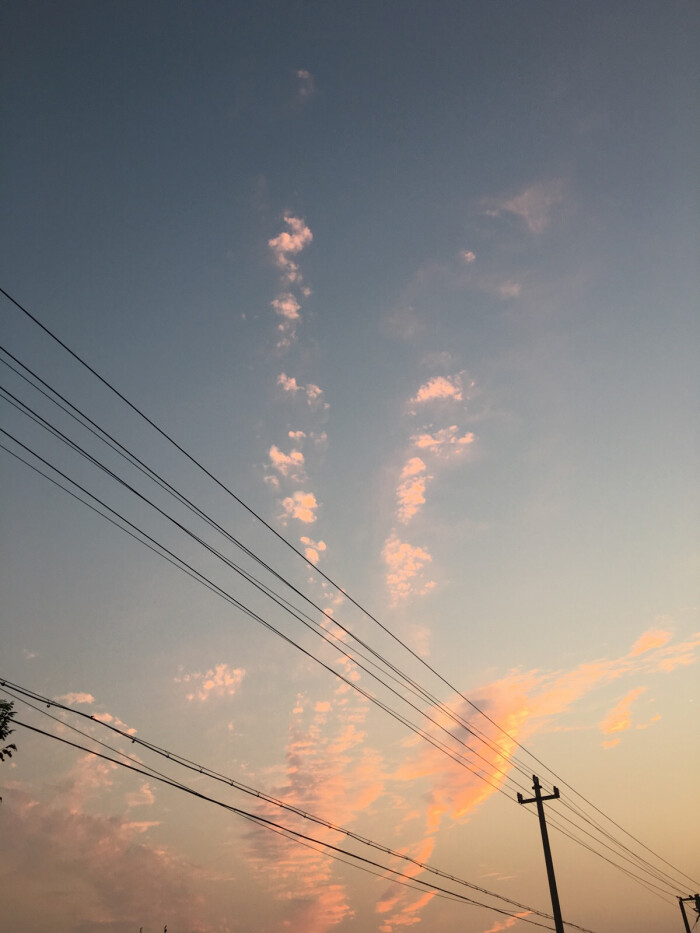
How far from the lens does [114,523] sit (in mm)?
15188

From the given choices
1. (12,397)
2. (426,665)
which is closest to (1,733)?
(12,397)

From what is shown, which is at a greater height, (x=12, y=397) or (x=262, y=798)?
(x=12, y=397)

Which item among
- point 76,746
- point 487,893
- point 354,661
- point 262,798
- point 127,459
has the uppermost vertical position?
point 127,459

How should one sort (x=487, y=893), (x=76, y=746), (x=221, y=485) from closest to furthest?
(x=76, y=746) < (x=221, y=485) < (x=487, y=893)

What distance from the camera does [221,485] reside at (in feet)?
53.3

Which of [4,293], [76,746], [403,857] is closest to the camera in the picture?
[4,293]

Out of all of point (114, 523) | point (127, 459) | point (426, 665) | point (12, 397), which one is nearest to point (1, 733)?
point (114, 523)

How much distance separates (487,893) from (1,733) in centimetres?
2493

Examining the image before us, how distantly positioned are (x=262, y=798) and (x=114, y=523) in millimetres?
8523

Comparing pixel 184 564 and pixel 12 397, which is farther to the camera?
pixel 184 564

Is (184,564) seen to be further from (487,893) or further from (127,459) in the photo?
(487,893)

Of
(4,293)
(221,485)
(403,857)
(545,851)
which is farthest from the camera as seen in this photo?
(545,851)

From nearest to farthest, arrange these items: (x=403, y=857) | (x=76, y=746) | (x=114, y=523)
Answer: (x=76, y=746) → (x=114, y=523) → (x=403, y=857)

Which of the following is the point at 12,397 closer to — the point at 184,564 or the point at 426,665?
the point at 184,564
